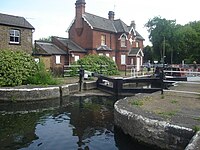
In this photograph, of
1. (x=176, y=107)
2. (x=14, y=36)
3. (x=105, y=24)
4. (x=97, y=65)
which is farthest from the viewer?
(x=105, y=24)

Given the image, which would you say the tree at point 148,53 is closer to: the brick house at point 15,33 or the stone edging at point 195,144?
the brick house at point 15,33

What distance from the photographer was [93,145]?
8711 millimetres

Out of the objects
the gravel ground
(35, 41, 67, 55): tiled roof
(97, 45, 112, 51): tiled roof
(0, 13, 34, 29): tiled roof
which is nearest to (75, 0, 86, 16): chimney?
(97, 45, 112, 51): tiled roof

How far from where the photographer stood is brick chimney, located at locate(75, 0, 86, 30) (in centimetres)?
3684

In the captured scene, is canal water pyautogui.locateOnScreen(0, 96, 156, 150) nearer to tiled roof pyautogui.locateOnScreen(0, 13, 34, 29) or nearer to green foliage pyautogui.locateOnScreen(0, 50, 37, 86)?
green foliage pyautogui.locateOnScreen(0, 50, 37, 86)

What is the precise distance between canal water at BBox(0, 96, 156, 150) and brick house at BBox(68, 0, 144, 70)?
72.0ft

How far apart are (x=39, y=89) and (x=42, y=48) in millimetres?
15003

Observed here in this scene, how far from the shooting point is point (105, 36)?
39375 mm

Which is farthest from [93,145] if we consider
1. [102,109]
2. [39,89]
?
[39,89]

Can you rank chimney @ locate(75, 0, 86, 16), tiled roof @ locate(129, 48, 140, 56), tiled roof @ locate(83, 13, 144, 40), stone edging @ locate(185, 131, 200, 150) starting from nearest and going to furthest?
stone edging @ locate(185, 131, 200, 150) → chimney @ locate(75, 0, 86, 16) → tiled roof @ locate(83, 13, 144, 40) → tiled roof @ locate(129, 48, 140, 56)

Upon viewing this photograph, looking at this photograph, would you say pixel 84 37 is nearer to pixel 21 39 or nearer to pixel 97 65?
pixel 97 65

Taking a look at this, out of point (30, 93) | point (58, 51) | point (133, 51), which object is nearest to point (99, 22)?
point (133, 51)

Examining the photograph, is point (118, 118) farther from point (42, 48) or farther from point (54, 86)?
point (42, 48)

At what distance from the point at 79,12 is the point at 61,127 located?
28.8m
